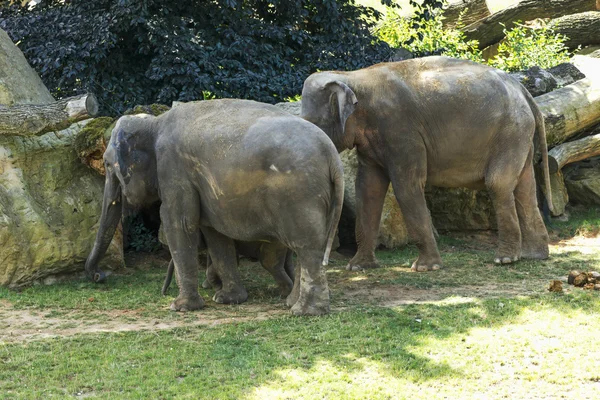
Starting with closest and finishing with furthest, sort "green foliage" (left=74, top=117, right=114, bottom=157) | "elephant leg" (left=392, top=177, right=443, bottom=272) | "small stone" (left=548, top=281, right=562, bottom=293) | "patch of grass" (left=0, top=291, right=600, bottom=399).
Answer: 1. "patch of grass" (left=0, top=291, right=600, bottom=399)
2. "small stone" (left=548, top=281, right=562, bottom=293)
3. "elephant leg" (left=392, top=177, right=443, bottom=272)
4. "green foliage" (left=74, top=117, right=114, bottom=157)

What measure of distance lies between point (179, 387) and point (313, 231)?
79.3 inches

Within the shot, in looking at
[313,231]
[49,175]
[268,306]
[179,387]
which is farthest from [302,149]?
[49,175]

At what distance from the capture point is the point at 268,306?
8500 millimetres

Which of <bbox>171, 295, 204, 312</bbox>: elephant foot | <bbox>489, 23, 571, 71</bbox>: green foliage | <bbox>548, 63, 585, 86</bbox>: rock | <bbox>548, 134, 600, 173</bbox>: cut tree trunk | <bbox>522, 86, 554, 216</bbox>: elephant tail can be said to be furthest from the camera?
<bbox>489, 23, 571, 71</bbox>: green foliage

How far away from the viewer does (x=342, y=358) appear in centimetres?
665

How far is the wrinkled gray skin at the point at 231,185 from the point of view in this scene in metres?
7.65

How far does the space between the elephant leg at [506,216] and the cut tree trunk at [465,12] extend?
11.4 meters

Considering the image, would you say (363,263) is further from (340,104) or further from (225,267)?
(225,267)

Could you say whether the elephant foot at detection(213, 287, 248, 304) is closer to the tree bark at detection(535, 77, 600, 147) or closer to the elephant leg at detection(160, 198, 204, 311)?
the elephant leg at detection(160, 198, 204, 311)

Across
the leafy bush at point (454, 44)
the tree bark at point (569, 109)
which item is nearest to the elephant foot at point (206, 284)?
the tree bark at point (569, 109)

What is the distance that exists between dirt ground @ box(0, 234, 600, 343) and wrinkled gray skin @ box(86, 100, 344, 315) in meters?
0.32

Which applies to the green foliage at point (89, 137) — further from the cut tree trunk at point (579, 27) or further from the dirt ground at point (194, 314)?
the cut tree trunk at point (579, 27)

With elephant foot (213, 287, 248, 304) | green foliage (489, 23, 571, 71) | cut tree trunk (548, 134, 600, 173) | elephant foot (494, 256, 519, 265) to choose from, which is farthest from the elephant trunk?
green foliage (489, 23, 571, 71)

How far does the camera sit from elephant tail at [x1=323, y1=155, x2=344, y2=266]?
25.3 feet
